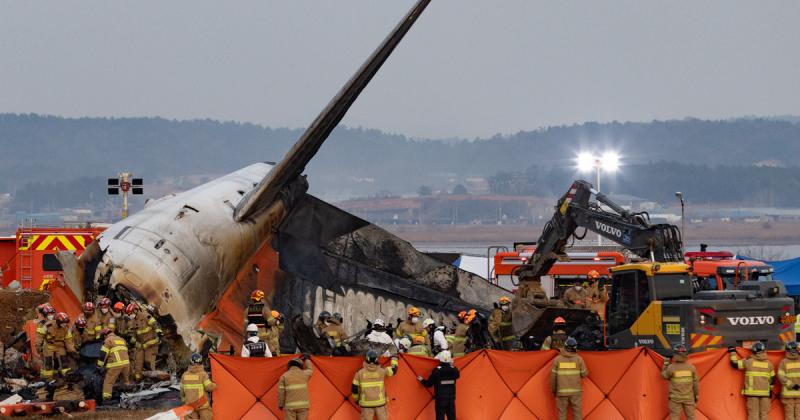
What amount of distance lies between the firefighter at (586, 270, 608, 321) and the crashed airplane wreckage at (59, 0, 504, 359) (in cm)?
322

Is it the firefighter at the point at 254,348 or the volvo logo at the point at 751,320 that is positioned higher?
the volvo logo at the point at 751,320

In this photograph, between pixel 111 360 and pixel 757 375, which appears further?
pixel 111 360

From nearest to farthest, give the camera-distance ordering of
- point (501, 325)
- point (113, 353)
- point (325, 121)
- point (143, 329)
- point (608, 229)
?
1. point (113, 353)
2. point (143, 329)
3. point (325, 121)
4. point (501, 325)
5. point (608, 229)

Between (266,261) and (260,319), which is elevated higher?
(266,261)

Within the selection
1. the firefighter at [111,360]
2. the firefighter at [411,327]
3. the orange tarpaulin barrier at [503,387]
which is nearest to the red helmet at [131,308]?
the firefighter at [111,360]

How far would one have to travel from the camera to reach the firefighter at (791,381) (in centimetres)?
1736

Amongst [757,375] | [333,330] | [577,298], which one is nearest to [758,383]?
[757,375]

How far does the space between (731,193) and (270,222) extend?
18420 centimetres

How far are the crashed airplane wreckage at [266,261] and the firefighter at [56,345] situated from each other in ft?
2.84

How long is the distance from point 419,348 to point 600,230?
27.5 feet

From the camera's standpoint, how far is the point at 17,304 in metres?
27.9

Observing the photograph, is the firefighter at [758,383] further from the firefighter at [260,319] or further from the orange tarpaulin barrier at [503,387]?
the firefighter at [260,319]

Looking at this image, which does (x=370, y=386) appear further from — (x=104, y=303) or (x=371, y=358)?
(x=104, y=303)

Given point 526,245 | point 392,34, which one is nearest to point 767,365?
point 392,34
